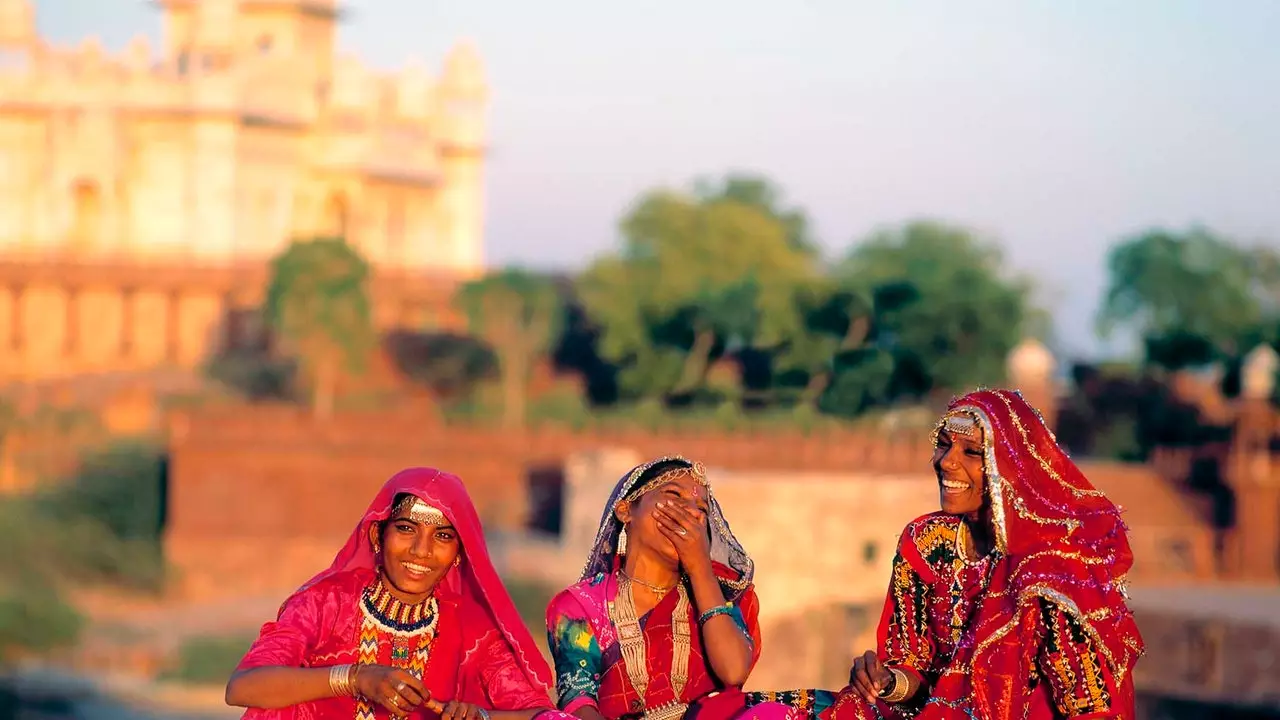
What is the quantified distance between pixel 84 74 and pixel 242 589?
15.9 metres

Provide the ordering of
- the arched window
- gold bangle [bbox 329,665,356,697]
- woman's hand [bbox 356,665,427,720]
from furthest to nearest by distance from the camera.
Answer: the arched window → gold bangle [bbox 329,665,356,697] → woman's hand [bbox 356,665,427,720]

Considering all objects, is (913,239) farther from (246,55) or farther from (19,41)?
(19,41)

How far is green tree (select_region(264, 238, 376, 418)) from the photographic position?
3766 cm

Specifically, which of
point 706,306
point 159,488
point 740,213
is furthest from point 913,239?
point 159,488

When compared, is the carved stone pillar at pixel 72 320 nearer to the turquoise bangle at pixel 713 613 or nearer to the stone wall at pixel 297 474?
the stone wall at pixel 297 474

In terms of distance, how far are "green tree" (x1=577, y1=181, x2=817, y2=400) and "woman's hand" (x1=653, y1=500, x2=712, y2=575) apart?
102 ft

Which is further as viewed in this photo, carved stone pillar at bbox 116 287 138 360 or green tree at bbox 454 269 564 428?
carved stone pillar at bbox 116 287 138 360

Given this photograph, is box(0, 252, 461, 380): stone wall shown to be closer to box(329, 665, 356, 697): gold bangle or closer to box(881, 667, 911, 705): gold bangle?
box(881, 667, 911, 705): gold bangle

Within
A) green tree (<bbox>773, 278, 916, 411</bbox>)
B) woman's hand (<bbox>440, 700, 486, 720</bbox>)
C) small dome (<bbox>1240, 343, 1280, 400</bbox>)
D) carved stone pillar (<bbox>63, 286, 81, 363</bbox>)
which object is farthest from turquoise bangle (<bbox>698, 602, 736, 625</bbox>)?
carved stone pillar (<bbox>63, 286, 81, 363</bbox>)

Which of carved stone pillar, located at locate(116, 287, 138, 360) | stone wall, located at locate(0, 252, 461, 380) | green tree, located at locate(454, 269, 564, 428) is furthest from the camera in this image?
carved stone pillar, located at locate(116, 287, 138, 360)

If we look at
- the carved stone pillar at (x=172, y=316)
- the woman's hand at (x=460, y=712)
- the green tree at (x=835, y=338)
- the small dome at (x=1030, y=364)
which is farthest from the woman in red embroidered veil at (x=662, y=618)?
the carved stone pillar at (x=172, y=316)

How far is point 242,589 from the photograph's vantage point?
34344 mm

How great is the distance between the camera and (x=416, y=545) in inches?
246

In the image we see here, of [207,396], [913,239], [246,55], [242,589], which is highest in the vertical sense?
[246,55]
